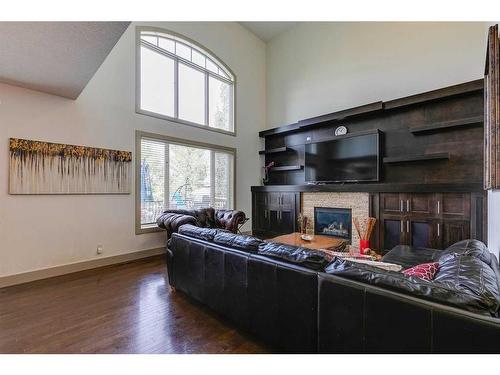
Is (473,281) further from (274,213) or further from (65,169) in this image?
(274,213)

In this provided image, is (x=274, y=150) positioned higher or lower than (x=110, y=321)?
higher

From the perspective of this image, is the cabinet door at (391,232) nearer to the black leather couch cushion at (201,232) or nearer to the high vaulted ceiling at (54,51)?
the black leather couch cushion at (201,232)

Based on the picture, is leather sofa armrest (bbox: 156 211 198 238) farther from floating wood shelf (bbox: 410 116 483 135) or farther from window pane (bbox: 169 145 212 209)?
floating wood shelf (bbox: 410 116 483 135)

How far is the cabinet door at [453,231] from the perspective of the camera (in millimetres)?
3594

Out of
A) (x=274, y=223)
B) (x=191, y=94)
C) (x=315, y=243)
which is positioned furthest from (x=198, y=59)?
(x=315, y=243)

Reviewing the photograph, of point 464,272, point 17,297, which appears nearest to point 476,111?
point 464,272

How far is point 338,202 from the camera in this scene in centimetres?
499

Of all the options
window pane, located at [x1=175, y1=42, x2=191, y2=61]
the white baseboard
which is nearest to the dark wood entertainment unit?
window pane, located at [x1=175, y1=42, x2=191, y2=61]

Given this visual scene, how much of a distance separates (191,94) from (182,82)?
29cm

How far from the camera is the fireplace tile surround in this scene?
A: 464cm

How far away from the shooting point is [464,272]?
140cm

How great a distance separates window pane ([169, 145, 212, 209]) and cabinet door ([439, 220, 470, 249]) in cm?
434

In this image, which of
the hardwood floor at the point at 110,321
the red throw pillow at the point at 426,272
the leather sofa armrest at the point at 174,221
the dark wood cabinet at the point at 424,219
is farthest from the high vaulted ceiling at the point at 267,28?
the red throw pillow at the point at 426,272
